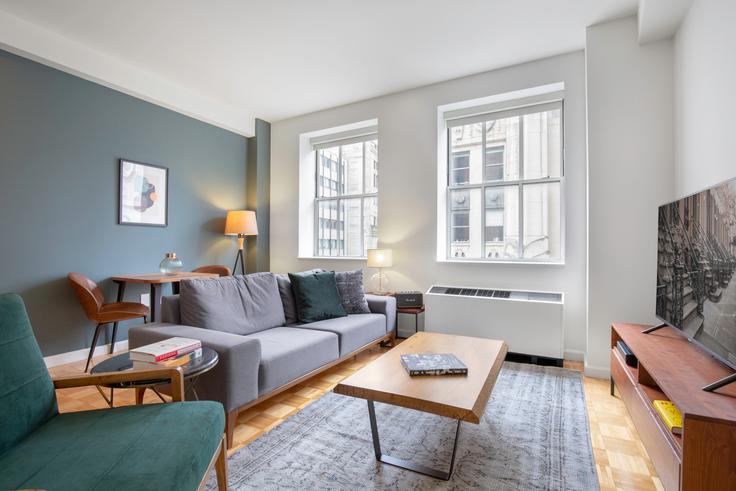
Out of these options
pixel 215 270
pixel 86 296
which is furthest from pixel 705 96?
pixel 86 296

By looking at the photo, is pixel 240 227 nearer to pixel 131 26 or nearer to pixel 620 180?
pixel 131 26

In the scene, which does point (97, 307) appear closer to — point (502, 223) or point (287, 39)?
point (287, 39)

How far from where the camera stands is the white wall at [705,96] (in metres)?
1.83

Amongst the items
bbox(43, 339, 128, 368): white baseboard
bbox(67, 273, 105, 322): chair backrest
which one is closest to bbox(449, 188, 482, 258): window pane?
bbox(67, 273, 105, 322): chair backrest

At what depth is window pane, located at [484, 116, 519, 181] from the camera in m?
3.77

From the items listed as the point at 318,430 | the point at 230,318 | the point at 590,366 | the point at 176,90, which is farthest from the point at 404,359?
the point at 176,90

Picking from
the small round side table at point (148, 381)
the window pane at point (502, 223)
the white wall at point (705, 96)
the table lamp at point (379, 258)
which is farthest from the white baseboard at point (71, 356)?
the white wall at point (705, 96)

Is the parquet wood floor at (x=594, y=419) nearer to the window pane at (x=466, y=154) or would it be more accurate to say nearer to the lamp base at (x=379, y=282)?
the lamp base at (x=379, y=282)

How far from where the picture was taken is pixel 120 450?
104 cm

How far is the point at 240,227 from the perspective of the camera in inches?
178

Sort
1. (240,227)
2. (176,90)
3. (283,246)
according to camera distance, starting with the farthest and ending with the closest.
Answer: (283,246) < (240,227) < (176,90)

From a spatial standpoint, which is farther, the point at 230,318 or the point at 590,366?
the point at 590,366

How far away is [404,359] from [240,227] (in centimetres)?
325

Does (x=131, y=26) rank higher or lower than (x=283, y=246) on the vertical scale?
higher
